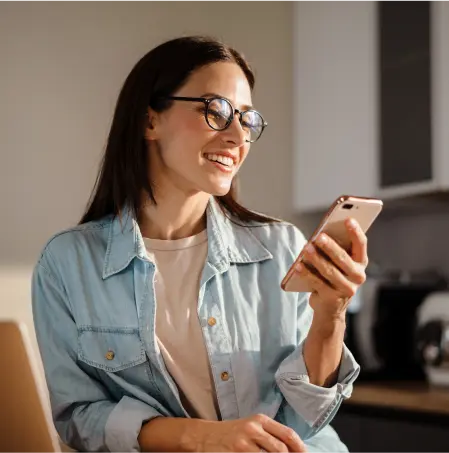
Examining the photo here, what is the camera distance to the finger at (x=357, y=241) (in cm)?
110

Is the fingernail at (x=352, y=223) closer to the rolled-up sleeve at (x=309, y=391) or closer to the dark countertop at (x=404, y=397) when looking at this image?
the rolled-up sleeve at (x=309, y=391)

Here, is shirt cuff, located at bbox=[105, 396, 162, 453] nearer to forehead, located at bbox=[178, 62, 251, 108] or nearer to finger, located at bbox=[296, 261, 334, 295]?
finger, located at bbox=[296, 261, 334, 295]

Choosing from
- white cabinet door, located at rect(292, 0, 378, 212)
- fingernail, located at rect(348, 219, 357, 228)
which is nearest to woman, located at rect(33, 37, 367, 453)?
fingernail, located at rect(348, 219, 357, 228)

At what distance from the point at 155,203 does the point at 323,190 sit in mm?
1501

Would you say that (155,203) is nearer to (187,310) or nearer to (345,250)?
(187,310)

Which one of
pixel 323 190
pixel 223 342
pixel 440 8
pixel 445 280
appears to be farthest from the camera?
pixel 323 190

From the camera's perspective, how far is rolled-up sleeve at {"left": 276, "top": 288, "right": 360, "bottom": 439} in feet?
3.95

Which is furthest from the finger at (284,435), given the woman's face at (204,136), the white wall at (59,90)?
the white wall at (59,90)

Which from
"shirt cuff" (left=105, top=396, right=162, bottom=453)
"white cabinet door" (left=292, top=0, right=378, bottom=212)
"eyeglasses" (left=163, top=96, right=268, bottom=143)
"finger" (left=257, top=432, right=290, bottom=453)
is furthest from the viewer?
"white cabinet door" (left=292, top=0, right=378, bottom=212)

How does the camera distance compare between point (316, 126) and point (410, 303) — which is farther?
point (316, 126)

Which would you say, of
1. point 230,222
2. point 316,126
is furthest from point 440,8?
point 230,222

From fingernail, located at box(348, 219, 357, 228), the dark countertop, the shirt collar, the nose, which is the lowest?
the dark countertop

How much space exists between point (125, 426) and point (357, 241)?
0.41 m

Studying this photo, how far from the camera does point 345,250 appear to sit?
3.75 feet
